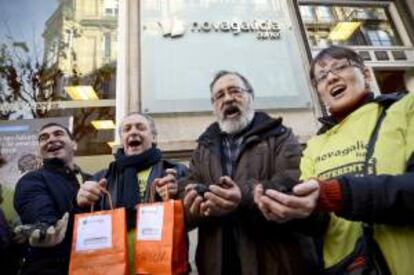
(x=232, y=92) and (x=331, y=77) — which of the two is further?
(x=232, y=92)

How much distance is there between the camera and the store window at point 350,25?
6867 millimetres

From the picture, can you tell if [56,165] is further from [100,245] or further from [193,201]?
[193,201]

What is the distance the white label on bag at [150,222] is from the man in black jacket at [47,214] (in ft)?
1.74

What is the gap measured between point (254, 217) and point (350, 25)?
21.0 feet

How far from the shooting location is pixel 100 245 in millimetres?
2035

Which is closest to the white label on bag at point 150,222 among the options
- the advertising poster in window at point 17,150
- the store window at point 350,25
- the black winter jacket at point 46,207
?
the black winter jacket at point 46,207

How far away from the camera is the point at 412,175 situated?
1.34m

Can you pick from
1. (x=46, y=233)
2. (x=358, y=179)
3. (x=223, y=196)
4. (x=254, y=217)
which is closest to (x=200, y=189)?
(x=223, y=196)

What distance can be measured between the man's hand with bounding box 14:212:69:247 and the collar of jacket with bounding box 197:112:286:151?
100 centimetres

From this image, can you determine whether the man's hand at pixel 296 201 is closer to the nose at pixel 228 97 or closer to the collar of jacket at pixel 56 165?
the nose at pixel 228 97

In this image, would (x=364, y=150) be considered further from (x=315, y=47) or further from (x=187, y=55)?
(x=315, y=47)

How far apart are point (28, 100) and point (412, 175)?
539cm

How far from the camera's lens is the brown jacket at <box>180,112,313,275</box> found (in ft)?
6.23

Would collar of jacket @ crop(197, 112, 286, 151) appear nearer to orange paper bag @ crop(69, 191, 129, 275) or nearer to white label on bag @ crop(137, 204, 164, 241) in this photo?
white label on bag @ crop(137, 204, 164, 241)
